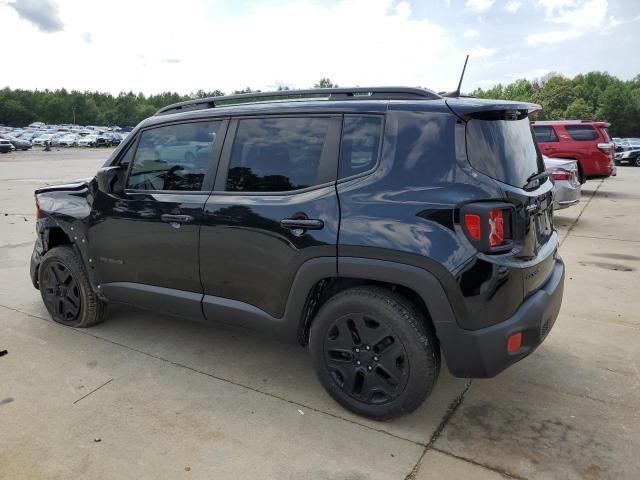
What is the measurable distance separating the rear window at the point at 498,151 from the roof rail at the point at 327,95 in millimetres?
347

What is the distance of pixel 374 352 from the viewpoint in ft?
9.18

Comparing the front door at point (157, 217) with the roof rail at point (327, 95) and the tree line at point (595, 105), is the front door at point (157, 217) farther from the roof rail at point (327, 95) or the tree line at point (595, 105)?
the tree line at point (595, 105)

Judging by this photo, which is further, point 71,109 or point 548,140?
point 71,109

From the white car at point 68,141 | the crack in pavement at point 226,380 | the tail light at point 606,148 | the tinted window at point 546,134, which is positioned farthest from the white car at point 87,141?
the crack in pavement at point 226,380

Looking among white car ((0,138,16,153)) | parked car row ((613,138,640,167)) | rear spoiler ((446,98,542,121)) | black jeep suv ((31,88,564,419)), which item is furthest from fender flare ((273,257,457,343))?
white car ((0,138,16,153))

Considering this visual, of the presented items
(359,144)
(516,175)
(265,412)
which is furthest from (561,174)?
(265,412)

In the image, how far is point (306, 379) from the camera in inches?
133

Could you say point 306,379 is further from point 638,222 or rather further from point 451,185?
point 638,222

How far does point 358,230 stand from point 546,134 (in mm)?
11350

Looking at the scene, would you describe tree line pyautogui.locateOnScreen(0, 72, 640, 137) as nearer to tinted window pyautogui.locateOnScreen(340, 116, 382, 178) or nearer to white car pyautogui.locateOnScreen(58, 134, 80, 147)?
white car pyautogui.locateOnScreen(58, 134, 80, 147)

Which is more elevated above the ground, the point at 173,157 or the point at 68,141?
the point at 173,157

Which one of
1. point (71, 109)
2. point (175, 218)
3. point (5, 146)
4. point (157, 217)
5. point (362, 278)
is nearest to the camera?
point (362, 278)

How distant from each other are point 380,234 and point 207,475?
146cm

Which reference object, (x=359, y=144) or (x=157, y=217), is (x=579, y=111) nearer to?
(x=359, y=144)
